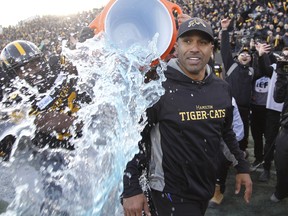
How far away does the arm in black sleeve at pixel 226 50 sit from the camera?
14.7 ft

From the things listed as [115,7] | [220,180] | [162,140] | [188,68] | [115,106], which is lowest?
[220,180]

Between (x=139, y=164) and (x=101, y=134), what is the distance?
37 centimetres

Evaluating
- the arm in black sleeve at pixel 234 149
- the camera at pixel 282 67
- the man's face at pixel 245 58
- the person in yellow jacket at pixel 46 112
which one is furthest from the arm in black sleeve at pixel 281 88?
the person in yellow jacket at pixel 46 112

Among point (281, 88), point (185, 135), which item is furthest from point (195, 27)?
point (281, 88)

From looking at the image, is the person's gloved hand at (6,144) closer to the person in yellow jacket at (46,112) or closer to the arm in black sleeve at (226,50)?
the person in yellow jacket at (46,112)

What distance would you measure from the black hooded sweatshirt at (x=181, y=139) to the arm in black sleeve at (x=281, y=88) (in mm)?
1908

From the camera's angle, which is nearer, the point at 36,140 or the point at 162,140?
the point at 162,140

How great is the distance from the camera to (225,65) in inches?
192

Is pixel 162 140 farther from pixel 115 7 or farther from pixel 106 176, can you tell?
pixel 115 7

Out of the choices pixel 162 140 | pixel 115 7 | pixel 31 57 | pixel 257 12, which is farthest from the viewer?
pixel 257 12

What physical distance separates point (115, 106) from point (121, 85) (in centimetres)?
15

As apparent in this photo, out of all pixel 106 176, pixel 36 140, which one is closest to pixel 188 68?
pixel 106 176

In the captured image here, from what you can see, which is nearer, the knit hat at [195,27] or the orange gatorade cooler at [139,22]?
the knit hat at [195,27]

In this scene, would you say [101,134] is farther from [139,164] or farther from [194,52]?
[194,52]
